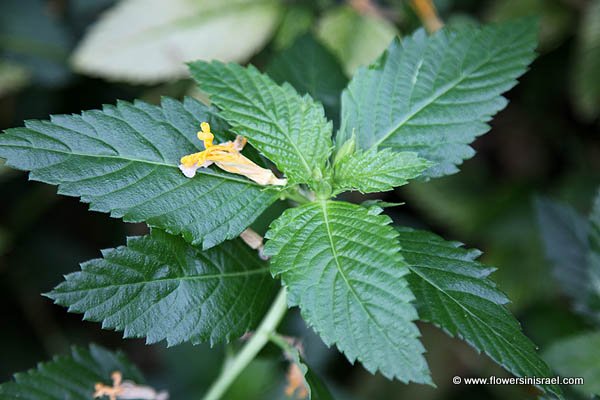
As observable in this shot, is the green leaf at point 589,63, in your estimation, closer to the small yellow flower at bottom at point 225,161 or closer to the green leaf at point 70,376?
the small yellow flower at bottom at point 225,161

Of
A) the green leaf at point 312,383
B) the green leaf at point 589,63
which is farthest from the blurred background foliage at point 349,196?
the green leaf at point 312,383

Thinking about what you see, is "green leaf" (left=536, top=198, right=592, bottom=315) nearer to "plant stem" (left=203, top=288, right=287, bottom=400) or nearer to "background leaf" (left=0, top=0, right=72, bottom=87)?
"plant stem" (left=203, top=288, right=287, bottom=400)

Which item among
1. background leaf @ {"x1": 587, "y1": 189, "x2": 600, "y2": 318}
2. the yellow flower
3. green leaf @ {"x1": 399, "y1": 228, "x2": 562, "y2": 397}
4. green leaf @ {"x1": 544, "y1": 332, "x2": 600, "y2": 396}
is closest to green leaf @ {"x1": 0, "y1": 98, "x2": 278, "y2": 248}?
green leaf @ {"x1": 399, "y1": 228, "x2": 562, "y2": 397}

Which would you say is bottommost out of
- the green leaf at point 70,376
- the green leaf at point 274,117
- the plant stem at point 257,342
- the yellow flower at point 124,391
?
the plant stem at point 257,342

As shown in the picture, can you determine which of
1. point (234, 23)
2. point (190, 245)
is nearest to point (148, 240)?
point (190, 245)

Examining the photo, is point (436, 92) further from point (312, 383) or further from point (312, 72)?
point (312, 383)

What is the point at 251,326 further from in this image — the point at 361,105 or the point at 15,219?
the point at 15,219

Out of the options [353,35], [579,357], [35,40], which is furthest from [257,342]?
[35,40]
